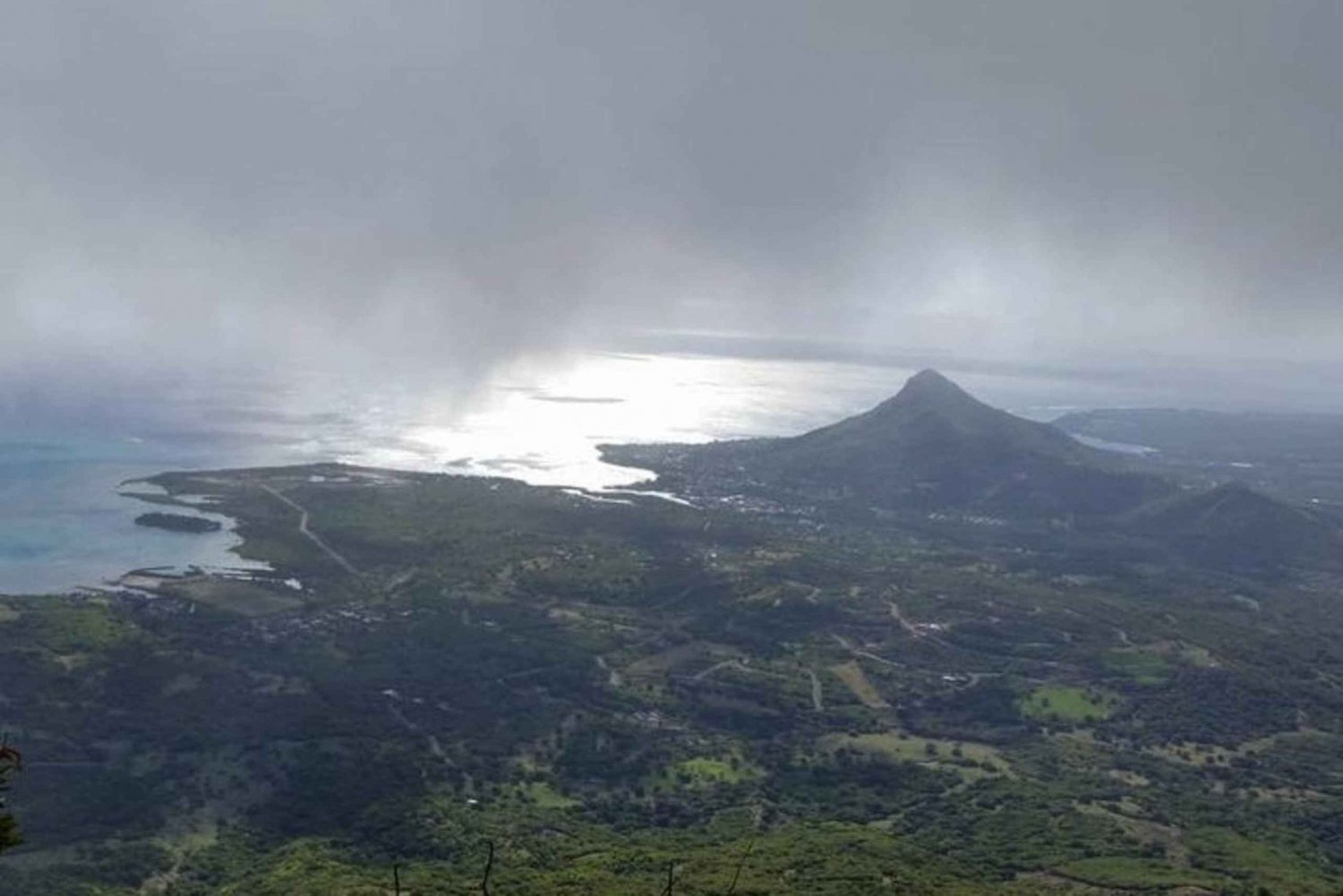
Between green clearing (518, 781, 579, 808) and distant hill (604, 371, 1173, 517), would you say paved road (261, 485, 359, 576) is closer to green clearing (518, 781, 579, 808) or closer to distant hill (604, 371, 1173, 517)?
green clearing (518, 781, 579, 808)

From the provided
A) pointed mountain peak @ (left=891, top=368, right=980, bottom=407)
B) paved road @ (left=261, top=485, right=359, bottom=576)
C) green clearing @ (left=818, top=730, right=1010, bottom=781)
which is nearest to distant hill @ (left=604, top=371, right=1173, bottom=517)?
pointed mountain peak @ (left=891, top=368, right=980, bottom=407)

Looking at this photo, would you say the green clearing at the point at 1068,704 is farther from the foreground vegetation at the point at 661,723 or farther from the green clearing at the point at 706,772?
the green clearing at the point at 706,772

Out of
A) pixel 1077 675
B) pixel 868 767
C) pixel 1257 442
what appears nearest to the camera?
pixel 868 767

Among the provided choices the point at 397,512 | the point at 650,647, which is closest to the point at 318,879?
the point at 650,647

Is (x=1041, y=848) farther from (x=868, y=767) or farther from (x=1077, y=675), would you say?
(x=1077, y=675)

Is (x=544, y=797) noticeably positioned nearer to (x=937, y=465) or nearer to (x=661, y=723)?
(x=661, y=723)

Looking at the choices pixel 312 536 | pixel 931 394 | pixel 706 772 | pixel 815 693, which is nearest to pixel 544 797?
pixel 706 772

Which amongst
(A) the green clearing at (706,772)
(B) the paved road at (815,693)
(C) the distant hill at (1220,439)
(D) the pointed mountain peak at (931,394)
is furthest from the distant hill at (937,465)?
(A) the green clearing at (706,772)
